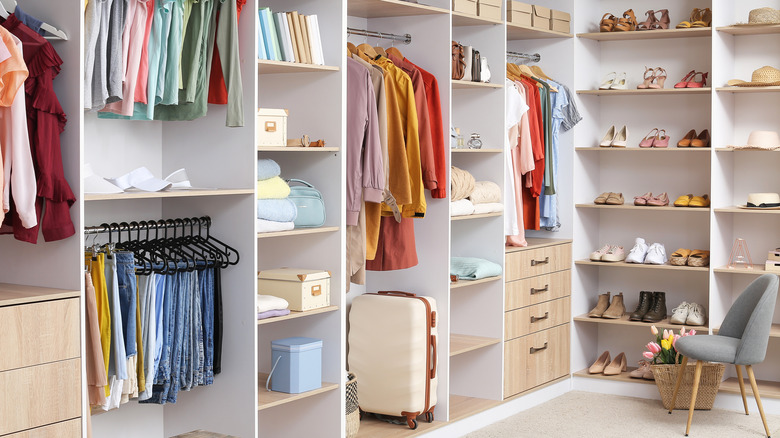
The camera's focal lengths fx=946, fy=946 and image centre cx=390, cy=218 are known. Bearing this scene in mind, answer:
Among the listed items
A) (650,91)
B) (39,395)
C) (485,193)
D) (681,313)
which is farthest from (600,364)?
(39,395)

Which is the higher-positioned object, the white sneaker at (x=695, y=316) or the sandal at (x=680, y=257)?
the sandal at (x=680, y=257)

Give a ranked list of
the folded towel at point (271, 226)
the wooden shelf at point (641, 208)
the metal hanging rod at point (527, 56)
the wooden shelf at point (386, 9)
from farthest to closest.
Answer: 1. the metal hanging rod at point (527, 56)
2. the wooden shelf at point (641, 208)
3. the wooden shelf at point (386, 9)
4. the folded towel at point (271, 226)

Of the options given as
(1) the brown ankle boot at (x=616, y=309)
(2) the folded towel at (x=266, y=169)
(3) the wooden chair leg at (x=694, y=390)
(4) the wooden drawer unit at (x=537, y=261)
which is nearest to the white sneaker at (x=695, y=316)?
(1) the brown ankle boot at (x=616, y=309)

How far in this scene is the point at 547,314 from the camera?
221 inches

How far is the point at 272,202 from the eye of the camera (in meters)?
3.71

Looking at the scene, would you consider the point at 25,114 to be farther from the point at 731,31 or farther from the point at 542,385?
the point at 731,31

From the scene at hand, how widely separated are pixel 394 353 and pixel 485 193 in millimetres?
1048

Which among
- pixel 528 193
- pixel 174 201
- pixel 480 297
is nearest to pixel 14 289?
pixel 174 201

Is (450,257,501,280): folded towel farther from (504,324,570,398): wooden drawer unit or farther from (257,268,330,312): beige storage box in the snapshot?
(257,268,330,312): beige storage box

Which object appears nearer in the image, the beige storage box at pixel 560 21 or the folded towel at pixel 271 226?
the folded towel at pixel 271 226

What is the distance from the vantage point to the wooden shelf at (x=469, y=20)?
479 centimetres

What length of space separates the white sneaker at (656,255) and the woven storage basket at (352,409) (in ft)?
7.45

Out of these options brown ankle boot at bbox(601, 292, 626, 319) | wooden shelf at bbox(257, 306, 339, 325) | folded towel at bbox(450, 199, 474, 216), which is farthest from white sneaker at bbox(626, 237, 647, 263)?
wooden shelf at bbox(257, 306, 339, 325)

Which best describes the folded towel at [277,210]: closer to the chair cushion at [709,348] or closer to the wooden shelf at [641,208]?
the chair cushion at [709,348]
